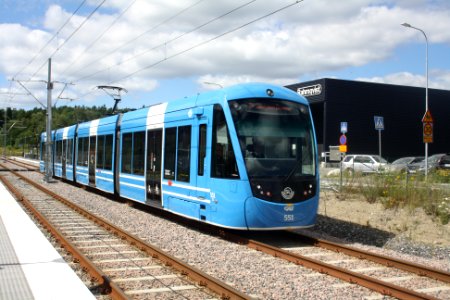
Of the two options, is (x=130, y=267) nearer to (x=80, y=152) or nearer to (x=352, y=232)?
(x=352, y=232)

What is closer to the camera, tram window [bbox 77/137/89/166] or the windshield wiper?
the windshield wiper

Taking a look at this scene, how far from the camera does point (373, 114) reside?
51.4 metres

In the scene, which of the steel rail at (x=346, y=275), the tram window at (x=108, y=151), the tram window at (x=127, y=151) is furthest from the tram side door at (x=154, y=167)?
the tram window at (x=108, y=151)

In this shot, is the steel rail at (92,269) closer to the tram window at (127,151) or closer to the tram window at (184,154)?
the tram window at (184,154)

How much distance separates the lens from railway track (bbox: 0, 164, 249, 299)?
6520mm

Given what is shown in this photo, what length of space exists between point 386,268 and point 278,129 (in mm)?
3587

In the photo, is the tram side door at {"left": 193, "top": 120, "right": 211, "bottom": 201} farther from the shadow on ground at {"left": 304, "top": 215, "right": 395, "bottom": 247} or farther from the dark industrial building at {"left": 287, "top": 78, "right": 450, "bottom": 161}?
the dark industrial building at {"left": 287, "top": 78, "right": 450, "bottom": 161}

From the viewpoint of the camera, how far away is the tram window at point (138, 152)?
589 inches

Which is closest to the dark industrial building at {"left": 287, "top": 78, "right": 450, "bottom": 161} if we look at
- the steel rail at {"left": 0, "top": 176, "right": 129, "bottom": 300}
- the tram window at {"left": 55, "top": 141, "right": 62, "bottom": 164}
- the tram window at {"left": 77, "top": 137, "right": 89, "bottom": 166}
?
the tram window at {"left": 55, "top": 141, "right": 62, "bottom": 164}

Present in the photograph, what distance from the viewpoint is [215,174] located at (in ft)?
34.3

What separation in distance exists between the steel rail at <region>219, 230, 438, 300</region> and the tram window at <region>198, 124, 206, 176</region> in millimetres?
1840

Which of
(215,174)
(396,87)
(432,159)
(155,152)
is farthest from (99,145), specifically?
(396,87)

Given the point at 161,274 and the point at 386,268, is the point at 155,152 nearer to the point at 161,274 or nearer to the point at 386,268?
the point at 161,274

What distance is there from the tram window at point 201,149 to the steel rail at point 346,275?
184cm
